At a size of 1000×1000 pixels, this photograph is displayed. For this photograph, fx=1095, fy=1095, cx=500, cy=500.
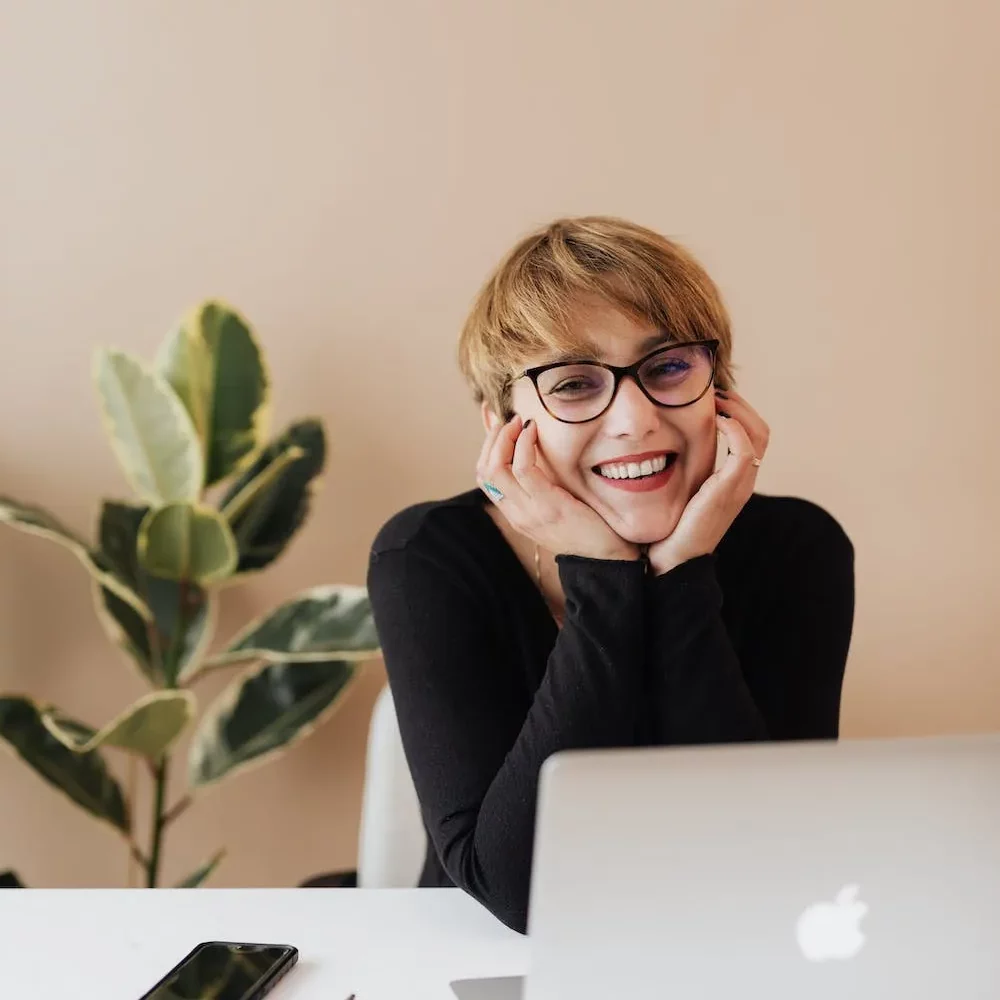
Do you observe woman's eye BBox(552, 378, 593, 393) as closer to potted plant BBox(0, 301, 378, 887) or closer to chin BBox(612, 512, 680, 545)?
chin BBox(612, 512, 680, 545)

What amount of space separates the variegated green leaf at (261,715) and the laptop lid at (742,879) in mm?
1178

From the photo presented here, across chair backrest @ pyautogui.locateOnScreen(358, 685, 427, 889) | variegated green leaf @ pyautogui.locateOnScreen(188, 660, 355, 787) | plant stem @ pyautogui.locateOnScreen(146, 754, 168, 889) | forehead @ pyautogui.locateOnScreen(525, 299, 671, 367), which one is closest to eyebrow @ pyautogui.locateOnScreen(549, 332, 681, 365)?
forehead @ pyautogui.locateOnScreen(525, 299, 671, 367)

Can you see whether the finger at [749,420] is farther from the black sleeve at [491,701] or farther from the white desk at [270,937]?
the white desk at [270,937]

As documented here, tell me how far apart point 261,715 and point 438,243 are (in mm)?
884

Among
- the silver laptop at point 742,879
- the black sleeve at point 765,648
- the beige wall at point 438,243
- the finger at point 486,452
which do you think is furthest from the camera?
the beige wall at point 438,243

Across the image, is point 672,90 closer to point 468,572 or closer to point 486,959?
point 468,572

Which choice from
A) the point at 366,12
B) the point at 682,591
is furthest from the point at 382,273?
the point at 682,591

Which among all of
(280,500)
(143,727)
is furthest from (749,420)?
(143,727)

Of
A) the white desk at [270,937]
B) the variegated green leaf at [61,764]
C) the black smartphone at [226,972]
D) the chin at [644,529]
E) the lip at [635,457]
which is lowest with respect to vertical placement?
the variegated green leaf at [61,764]

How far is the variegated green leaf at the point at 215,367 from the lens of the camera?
5.57 feet

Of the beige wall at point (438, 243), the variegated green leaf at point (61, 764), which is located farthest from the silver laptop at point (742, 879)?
the beige wall at point (438, 243)

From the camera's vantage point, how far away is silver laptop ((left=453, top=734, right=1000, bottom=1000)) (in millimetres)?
593

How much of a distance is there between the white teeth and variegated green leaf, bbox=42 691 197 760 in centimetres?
80

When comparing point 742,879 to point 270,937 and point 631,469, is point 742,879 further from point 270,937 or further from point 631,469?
point 631,469
